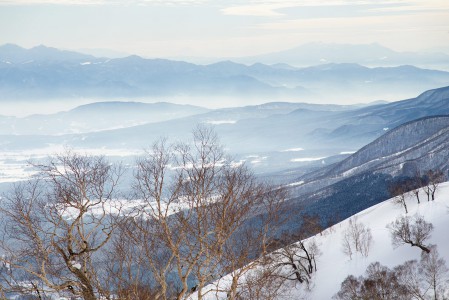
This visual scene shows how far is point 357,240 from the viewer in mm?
78938

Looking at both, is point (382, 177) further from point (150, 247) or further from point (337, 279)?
point (150, 247)

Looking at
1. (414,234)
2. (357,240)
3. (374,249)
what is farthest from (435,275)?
(357,240)

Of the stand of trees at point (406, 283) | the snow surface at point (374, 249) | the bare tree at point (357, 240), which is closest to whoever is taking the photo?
the stand of trees at point (406, 283)

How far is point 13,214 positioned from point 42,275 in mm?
1641

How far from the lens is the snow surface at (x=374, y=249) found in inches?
2680

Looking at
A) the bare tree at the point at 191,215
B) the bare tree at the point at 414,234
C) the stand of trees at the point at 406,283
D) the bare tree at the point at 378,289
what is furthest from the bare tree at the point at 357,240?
the bare tree at the point at 191,215

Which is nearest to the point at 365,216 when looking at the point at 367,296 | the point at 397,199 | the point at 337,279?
the point at 397,199

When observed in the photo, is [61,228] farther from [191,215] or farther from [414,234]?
[414,234]

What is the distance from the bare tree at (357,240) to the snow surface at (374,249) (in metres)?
0.74

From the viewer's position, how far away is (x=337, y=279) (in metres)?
70.0

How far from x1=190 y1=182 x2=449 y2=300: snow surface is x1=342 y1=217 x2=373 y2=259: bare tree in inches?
29.2

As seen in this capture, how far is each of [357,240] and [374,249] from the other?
138 inches

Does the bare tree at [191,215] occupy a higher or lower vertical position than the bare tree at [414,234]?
higher

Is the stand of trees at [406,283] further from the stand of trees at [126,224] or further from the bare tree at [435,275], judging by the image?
the stand of trees at [126,224]
